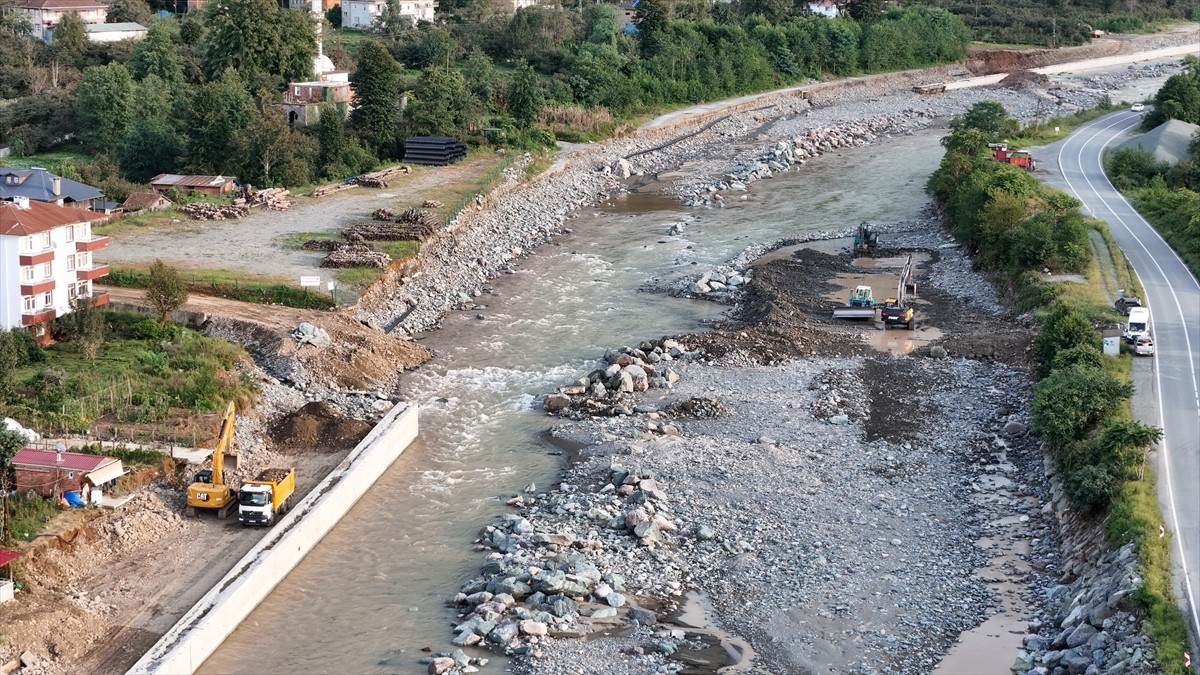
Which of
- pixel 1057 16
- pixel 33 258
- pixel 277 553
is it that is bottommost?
pixel 277 553

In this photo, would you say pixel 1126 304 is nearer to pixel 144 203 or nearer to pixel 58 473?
pixel 58 473

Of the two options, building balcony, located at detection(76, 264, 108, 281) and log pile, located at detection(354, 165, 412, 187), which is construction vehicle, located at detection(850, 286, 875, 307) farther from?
building balcony, located at detection(76, 264, 108, 281)

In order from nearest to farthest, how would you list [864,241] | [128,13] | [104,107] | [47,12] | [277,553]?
[277,553] → [864,241] → [104,107] → [47,12] → [128,13]

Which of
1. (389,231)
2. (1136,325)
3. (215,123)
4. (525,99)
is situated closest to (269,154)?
(215,123)

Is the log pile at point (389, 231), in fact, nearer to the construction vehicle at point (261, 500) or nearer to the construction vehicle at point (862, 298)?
the construction vehicle at point (862, 298)

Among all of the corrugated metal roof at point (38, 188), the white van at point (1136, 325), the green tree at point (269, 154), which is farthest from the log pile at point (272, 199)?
the white van at point (1136, 325)
